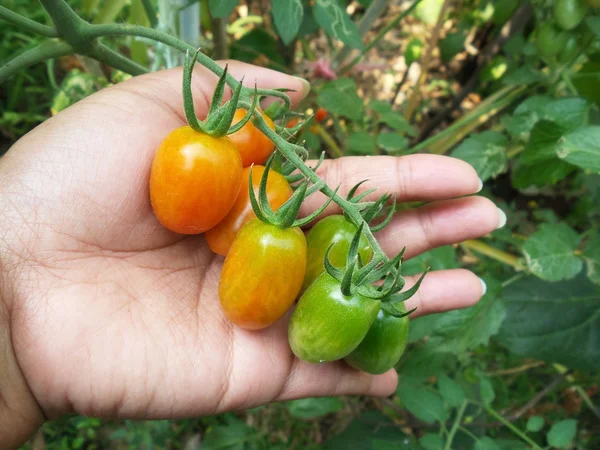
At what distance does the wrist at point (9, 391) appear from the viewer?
1.11 metres

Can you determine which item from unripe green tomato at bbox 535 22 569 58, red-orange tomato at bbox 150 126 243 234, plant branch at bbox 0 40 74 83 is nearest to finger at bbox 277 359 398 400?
red-orange tomato at bbox 150 126 243 234

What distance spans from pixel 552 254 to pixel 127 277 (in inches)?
48.1

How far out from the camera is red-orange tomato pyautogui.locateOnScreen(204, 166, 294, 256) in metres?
1.16

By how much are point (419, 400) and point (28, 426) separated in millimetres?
1008

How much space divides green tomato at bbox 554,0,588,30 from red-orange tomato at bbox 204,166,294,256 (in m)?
0.96

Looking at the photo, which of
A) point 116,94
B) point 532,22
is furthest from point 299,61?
point 116,94

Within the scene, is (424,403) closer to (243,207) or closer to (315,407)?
(315,407)

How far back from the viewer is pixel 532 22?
7.84ft

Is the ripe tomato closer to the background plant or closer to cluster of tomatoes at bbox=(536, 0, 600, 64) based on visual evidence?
the background plant

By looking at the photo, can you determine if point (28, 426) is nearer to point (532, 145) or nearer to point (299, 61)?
point (532, 145)

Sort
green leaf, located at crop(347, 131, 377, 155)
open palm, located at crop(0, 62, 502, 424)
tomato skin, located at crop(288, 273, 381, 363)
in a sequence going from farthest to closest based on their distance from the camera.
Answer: green leaf, located at crop(347, 131, 377, 155) → open palm, located at crop(0, 62, 502, 424) → tomato skin, located at crop(288, 273, 381, 363)

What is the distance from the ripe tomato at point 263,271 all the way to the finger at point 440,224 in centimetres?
53

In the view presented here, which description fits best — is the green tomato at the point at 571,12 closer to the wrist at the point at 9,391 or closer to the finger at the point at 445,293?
the finger at the point at 445,293

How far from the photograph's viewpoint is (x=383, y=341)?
114cm
